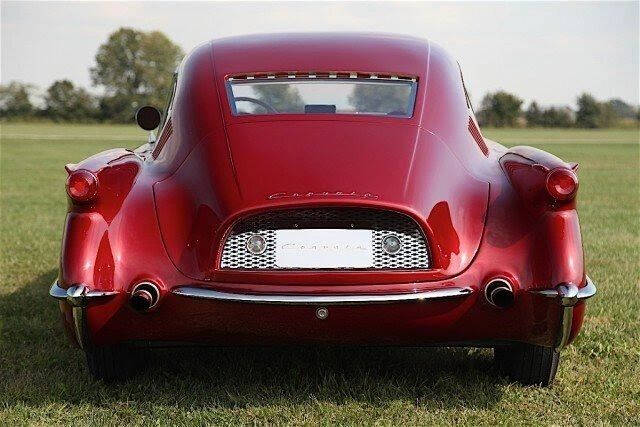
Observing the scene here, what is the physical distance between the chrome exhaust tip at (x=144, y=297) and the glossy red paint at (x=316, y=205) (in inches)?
1.3

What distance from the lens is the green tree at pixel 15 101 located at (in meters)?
87.4

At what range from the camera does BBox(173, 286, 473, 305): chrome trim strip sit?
343 centimetres

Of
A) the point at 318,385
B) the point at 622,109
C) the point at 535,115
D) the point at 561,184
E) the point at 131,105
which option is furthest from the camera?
the point at 131,105

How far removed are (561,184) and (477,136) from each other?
2.18 feet

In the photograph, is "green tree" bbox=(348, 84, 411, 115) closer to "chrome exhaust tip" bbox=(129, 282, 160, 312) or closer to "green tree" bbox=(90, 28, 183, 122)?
"chrome exhaust tip" bbox=(129, 282, 160, 312)

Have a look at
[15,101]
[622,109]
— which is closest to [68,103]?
[15,101]

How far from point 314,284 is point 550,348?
1.13 m

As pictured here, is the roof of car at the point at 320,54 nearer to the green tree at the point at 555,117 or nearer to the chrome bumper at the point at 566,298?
the chrome bumper at the point at 566,298

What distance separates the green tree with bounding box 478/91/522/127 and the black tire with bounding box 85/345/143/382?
7912cm

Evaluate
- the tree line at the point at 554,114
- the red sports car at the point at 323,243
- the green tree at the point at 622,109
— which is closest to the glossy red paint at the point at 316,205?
the red sports car at the point at 323,243

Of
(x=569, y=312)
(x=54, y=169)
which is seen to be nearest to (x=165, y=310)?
(x=569, y=312)

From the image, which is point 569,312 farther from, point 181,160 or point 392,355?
point 181,160

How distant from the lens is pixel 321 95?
14.1ft

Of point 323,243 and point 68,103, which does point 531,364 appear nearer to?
point 323,243
